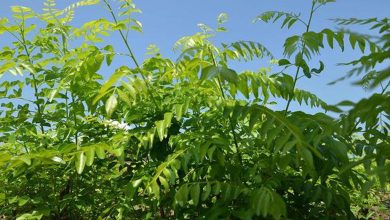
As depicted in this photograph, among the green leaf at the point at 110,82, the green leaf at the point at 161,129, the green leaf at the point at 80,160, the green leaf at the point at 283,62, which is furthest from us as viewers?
the green leaf at the point at 283,62

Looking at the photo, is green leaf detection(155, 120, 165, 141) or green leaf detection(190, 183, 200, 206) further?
green leaf detection(155, 120, 165, 141)

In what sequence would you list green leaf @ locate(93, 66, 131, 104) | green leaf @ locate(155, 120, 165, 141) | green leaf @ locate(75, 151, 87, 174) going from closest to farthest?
1. green leaf @ locate(93, 66, 131, 104)
2. green leaf @ locate(75, 151, 87, 174)
3. green leaf @ locate(155, 120, 165, 141)

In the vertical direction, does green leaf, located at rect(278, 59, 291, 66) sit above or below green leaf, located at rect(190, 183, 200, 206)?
above

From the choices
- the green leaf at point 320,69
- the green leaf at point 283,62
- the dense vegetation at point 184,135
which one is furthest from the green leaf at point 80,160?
the green leaf at point 320,69

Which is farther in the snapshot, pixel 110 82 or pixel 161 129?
pixel 161 129

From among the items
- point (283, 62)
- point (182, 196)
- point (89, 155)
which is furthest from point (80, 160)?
point (283, 62)

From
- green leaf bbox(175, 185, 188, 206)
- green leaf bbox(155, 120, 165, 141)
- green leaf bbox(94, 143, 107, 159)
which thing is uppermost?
green leaf bbox(155, 120, 165, 141)

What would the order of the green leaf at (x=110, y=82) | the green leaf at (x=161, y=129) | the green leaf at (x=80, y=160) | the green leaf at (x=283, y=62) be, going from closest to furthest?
the green leaf at (x=110, y=82), the green leaf at (x=80, y=160), the green leaf at (x=161, y=129), the green leaf at (x=283, y=62)

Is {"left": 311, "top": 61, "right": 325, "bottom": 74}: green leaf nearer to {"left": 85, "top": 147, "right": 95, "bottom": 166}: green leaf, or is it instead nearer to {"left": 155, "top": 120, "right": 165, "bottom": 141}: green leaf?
{"left": 155, "top": 120, "right": 165, "bottom": 141}: green leaf

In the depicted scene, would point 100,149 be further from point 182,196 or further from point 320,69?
point 320,69

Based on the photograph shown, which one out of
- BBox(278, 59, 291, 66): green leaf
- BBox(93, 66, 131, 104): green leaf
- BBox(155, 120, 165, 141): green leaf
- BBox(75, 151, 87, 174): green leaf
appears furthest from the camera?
BBox(278, 59, 291, 66): green leaf

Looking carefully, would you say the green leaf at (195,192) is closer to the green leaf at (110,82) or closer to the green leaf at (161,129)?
the green leaf at (161,129)

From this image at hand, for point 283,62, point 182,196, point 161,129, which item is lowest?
point 182,196

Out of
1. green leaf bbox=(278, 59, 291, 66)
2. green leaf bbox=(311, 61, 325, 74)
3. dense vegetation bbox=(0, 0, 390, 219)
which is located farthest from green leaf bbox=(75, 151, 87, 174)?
green leaf bbox=(311, 61, 325, 74)
